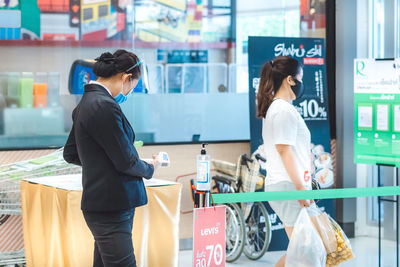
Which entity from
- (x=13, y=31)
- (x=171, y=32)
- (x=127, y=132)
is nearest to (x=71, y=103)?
(x=13, y=31)

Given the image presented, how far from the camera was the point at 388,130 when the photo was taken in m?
4.96

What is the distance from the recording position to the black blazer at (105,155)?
2.88 metres

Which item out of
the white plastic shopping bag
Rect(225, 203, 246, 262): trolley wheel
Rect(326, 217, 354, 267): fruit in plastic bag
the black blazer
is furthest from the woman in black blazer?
Rect(225, 203, 246, 262): trolley wheel

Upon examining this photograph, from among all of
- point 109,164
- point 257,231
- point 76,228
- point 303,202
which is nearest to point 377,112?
point 257,231

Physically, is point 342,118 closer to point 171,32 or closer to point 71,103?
point 171,32

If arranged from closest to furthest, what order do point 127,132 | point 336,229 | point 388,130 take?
point 127,132 → point 336,229 → point 388,130

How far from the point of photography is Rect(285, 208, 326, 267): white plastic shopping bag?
3535mm

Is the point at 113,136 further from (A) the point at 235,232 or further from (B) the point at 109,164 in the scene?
(A) the point at 235,232

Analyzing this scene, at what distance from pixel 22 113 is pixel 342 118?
299cm

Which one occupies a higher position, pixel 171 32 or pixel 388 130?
pixel 171 32

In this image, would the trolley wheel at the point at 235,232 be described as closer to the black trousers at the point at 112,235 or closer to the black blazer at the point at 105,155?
the black trousers at the point at 112,235

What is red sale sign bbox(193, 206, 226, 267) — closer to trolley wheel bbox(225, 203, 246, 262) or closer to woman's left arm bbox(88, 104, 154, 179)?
woman's left arm bbox(88, 104, 154, 179)

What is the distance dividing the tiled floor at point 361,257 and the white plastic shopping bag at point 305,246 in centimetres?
65

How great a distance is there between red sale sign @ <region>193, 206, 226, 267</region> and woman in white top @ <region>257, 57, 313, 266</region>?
1.81 ft
